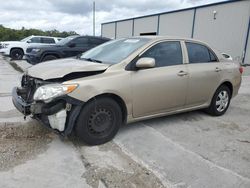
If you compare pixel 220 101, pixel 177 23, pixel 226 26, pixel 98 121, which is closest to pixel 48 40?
pixel 177 23

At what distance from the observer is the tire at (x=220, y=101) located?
203 inches

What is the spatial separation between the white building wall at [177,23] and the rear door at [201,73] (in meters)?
14.4

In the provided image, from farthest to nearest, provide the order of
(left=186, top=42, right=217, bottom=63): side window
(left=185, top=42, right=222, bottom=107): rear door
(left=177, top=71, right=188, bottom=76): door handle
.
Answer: (left=186, top=42, right=217, bottom=63): side window, (left=185, top=42, right=222, bottom=107): rear door, (left=177, top=71, right=188, bottom=76): door handle

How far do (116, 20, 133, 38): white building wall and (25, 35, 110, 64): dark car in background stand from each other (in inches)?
607

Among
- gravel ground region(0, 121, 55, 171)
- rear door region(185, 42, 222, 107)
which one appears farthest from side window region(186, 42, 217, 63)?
gravel ground region(0, 121, 55, 171)

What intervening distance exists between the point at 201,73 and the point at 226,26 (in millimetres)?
12957

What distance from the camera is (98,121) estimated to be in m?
3.59

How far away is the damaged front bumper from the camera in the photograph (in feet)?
10.7

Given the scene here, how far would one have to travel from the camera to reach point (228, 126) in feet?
15.5

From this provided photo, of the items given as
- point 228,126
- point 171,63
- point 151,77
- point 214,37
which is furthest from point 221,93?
point 214,37

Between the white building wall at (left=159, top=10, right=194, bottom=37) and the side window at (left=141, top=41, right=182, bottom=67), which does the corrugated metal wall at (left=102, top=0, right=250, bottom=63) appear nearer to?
the white building wall at (left=159, top=10, right=194, bottom=37)

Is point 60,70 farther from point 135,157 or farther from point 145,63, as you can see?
point 135,157

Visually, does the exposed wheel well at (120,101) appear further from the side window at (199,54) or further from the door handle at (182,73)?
the side window at (199,54)

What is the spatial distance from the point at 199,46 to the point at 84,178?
3403 mm
